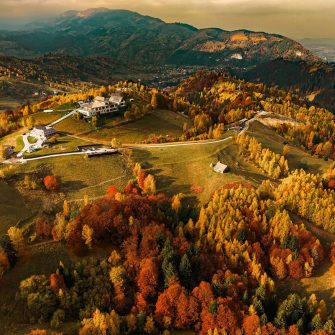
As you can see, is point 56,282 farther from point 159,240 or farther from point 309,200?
point 309,200

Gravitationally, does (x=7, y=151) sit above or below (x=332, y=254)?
above

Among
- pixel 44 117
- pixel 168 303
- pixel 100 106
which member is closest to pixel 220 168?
pixel 168 303

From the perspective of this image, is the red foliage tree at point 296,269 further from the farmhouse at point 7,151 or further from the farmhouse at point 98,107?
the farmhouse at point 98,107

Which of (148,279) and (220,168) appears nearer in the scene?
(148,279)

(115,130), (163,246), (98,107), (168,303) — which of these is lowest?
(168,303)

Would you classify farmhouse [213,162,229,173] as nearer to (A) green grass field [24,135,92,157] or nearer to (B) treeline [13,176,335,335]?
(B) treeline [13,176,335,335]

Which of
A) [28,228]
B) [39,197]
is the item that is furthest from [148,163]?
[28,228]

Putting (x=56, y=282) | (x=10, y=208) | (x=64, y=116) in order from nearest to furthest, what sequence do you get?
(x=56, y=282)
(x=10, y=208)
(x=64, y=116)

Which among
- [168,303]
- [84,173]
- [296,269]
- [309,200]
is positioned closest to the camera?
[168,303]
